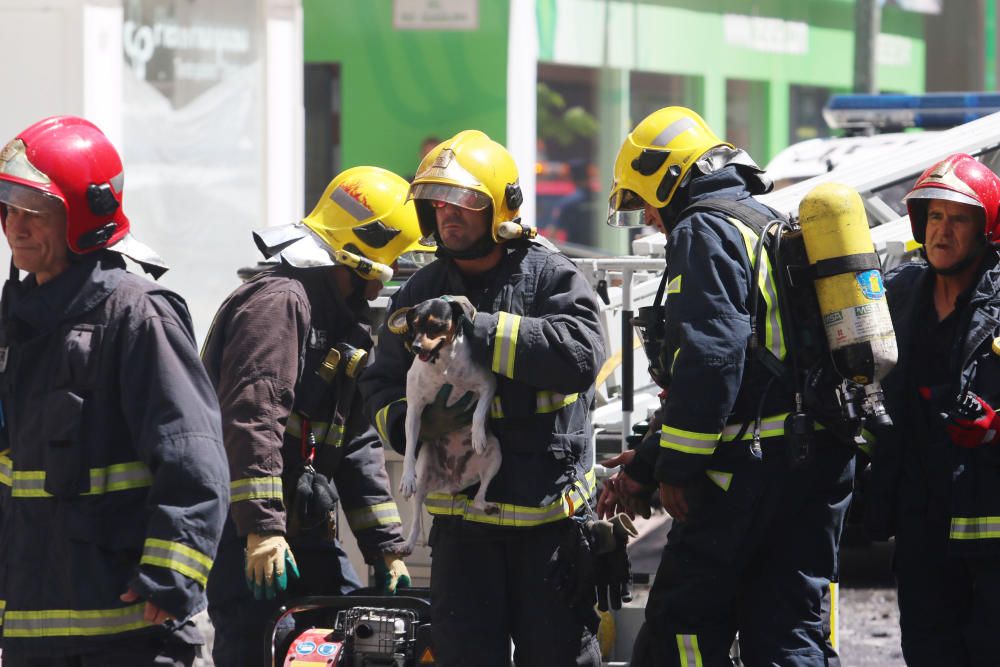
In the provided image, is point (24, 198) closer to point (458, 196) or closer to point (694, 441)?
point (458, 196)

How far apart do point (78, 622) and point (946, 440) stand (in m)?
2.53

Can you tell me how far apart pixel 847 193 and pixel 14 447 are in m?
2.24

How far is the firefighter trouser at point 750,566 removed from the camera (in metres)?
4.32

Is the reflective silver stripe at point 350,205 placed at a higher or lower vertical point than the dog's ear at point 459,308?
higher

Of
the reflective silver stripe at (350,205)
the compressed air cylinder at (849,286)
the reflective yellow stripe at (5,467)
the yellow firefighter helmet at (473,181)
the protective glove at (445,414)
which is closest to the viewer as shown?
the reflective yellow stripe at (5,467)

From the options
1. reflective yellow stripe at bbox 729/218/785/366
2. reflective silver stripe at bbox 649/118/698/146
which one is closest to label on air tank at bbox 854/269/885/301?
reflective yellow stripe at bbox 729/218/785/366

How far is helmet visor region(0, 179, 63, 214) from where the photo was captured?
3588mm

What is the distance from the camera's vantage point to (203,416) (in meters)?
3.57

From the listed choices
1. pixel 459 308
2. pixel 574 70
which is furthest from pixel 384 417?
pixel 574 70

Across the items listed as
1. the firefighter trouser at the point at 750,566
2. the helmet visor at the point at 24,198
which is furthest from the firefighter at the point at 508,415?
the helmet visor at the point at 24,198

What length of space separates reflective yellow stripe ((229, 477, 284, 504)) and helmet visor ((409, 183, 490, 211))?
95 cm

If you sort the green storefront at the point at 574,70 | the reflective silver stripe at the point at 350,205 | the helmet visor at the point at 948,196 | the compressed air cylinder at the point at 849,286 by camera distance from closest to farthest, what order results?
1. the compressed air cylinder at the point at 849,286
2. the helmet visor at the point at 948,196
3. the reflective silver stripe at the point at 350,205
4. the green storefront at the point at 574,70

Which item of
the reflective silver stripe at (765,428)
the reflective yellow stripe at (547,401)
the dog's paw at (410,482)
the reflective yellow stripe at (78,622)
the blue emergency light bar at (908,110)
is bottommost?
the reflective yellow stripe at (78,622)

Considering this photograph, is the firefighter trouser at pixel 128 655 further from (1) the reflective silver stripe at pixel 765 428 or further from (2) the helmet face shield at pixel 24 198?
(1) the reflective silver stripe at pixel 765 428
